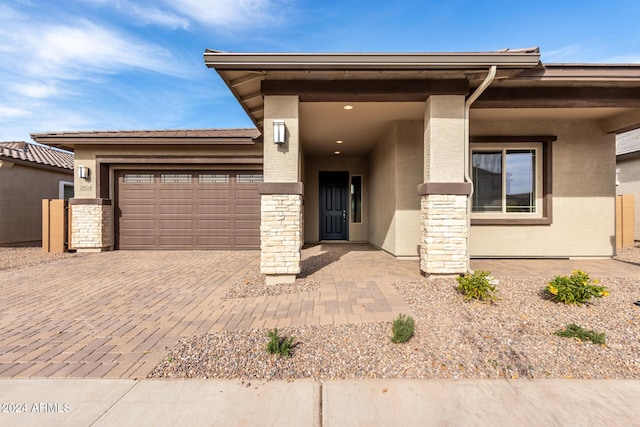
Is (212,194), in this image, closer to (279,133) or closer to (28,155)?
(279,133)

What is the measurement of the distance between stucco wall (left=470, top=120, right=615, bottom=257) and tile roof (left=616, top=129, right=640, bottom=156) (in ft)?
A: 19.0

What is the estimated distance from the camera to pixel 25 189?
428 inches

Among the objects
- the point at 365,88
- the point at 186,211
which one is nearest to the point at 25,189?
Answer: the point at 186,211

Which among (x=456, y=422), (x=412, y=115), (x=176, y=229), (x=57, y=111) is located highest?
(x=57, y=111)

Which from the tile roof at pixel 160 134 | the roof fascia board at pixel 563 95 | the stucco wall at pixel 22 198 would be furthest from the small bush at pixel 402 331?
the stucco wall at pixel 22 198

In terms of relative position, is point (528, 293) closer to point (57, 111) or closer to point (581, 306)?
point (581, 306)

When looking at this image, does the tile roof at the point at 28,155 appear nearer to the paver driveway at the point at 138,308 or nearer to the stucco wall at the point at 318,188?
the paver driveway at the point at 138,308

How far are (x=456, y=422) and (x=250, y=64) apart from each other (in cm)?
470

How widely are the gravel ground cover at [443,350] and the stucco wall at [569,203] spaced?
3474 mm

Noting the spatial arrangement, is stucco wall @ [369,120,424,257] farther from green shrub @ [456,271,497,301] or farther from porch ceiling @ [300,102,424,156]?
green shrub @ [456,271,497,301]

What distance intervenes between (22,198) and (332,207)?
11.1m

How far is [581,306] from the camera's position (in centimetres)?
355

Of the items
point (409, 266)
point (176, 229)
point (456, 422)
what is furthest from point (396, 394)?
point (176, 229)

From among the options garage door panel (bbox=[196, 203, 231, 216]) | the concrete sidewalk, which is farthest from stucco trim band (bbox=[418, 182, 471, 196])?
garage door panel (bbox=[196, 203, 231, 216])
